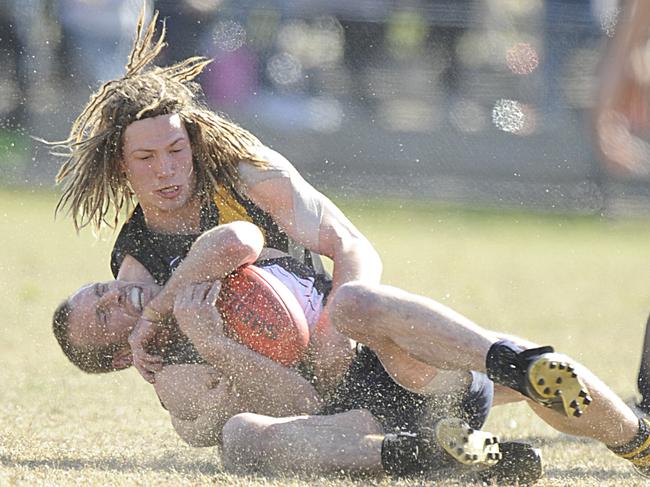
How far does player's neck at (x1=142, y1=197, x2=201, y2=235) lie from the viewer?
4.97m

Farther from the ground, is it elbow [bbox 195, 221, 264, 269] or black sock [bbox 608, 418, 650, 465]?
elbow [bbox 195, 221, 264, 269]

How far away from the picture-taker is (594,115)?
118 inches

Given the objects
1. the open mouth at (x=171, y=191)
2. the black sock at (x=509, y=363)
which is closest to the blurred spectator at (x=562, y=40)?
the open mouth at (x=171, y=191)

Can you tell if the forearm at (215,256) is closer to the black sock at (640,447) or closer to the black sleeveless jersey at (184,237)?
the black sleeveless jersey at (184,237)

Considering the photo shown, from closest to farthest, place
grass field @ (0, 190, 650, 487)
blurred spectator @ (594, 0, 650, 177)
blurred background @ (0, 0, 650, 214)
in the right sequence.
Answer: blurred spectator @ (594, 0, 650, 177), grass field @ (0, 190, 650, 487), blurred background @ (0, 0, 650, 214)

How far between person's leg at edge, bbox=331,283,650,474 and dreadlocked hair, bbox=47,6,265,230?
37.3 inches

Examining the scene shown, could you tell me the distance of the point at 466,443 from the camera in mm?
4148

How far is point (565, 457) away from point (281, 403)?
44.3 inches

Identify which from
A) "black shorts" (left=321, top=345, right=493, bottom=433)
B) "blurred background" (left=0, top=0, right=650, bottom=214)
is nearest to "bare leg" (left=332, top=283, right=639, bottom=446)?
"black shorts" (left=321, top=345, right=493, bottom=433)

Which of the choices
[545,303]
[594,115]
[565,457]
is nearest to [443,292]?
[545,303]

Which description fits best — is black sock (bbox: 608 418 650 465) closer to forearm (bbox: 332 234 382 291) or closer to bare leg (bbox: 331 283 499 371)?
bare leg (bbox: 331 283 499 371)

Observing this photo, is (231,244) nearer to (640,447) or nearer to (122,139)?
(122,139)

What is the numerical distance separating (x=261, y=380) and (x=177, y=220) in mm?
728

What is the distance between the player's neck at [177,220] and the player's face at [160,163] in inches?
0.5
